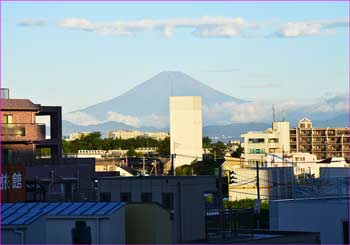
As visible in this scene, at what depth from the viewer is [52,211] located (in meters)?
19.0

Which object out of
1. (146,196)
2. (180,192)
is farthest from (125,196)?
(180,192)

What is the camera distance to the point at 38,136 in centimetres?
5559

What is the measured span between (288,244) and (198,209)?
3.03 meters

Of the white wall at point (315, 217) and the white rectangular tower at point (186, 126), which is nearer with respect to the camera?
the white wall at point (315, 217)

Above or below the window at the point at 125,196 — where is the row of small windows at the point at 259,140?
above

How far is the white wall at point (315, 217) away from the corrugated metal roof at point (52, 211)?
8.61 metres

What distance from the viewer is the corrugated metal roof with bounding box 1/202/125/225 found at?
18.5 metres

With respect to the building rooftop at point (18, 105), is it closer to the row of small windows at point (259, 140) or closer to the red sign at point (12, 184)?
the red sign at point (12, 184)

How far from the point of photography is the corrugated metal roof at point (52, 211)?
18.5 meters

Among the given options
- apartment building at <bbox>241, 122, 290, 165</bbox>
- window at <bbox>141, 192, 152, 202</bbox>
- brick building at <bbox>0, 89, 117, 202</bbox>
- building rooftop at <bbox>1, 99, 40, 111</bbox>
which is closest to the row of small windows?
apartment building at <bbox>241, 122, 290, 165</bbox>

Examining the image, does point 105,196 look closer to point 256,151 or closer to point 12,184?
point 12,184

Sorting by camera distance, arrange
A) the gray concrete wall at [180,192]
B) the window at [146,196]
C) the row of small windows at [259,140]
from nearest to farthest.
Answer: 1. the gray concrete wall at [180,192]
2. the window at [146,196]
3. the row of small windows at [259,140]

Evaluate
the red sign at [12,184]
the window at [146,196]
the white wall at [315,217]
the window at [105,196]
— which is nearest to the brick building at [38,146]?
the red sign at [12,184]

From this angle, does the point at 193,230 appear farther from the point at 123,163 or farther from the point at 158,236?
the point at 123,163
